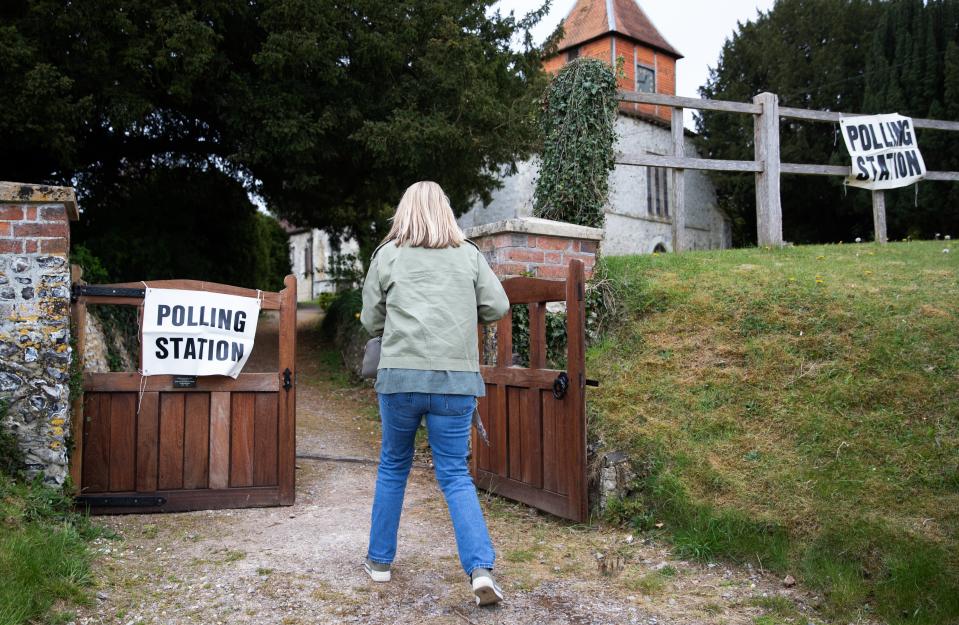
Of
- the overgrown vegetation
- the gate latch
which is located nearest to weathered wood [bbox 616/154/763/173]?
the gate latch

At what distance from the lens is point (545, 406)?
4.84 m

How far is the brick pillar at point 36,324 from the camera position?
14.7 feet

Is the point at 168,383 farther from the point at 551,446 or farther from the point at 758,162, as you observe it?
the point at 758,162

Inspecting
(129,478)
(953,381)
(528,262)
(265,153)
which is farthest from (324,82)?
(953,381)

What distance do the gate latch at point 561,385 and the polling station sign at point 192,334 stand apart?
2.20 metres

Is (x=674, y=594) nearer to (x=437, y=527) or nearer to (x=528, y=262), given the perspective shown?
(x=437, y=527)

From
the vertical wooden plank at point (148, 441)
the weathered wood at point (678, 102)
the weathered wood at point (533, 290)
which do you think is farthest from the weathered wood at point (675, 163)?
the vertical wooden plank at point (148, 441)

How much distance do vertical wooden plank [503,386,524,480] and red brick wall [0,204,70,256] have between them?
3056 millimetres

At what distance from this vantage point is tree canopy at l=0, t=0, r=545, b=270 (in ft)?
28.9

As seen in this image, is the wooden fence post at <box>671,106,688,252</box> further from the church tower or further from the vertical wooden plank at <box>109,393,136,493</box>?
the church tower

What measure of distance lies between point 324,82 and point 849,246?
293 inches

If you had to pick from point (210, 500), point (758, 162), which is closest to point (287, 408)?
point (210, 500)

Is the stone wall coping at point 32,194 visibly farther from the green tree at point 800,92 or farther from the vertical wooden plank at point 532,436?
the green tree at point 800,92

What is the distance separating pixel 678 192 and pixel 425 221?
5.63m
